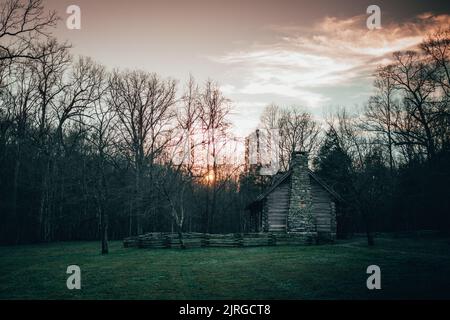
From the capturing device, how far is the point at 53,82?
31.1m

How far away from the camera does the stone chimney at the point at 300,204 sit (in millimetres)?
26359

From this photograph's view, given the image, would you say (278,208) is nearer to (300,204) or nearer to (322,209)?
(300,204)

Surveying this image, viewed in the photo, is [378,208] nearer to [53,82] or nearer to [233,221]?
[233,221]

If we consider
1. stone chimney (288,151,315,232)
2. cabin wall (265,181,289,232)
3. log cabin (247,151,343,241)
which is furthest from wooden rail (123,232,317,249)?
cabin wall (265,181,289,232)

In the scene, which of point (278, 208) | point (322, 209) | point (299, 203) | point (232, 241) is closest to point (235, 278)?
point (232, 241)

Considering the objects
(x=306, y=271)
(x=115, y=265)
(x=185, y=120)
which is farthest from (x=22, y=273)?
(x=185, y=120)

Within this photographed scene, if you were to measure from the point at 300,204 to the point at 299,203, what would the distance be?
0.12 meters

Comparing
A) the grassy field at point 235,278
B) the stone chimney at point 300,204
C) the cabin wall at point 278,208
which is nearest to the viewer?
the grassy field at point 235,278

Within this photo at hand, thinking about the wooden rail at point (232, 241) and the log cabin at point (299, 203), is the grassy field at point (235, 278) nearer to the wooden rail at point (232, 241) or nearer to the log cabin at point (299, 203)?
the wooden rail at point (232, 241)

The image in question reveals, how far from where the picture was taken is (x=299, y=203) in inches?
1045

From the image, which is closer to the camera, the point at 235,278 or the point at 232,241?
the point at 235,278

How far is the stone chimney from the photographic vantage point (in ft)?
86.5

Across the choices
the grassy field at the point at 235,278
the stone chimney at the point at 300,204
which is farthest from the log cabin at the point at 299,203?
the grassy field at the point at 235,278

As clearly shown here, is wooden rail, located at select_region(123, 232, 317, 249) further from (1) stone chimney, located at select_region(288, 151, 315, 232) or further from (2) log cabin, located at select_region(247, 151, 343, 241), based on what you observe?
(2) log cabin, located at select_region(247, 151, 343, 241)
